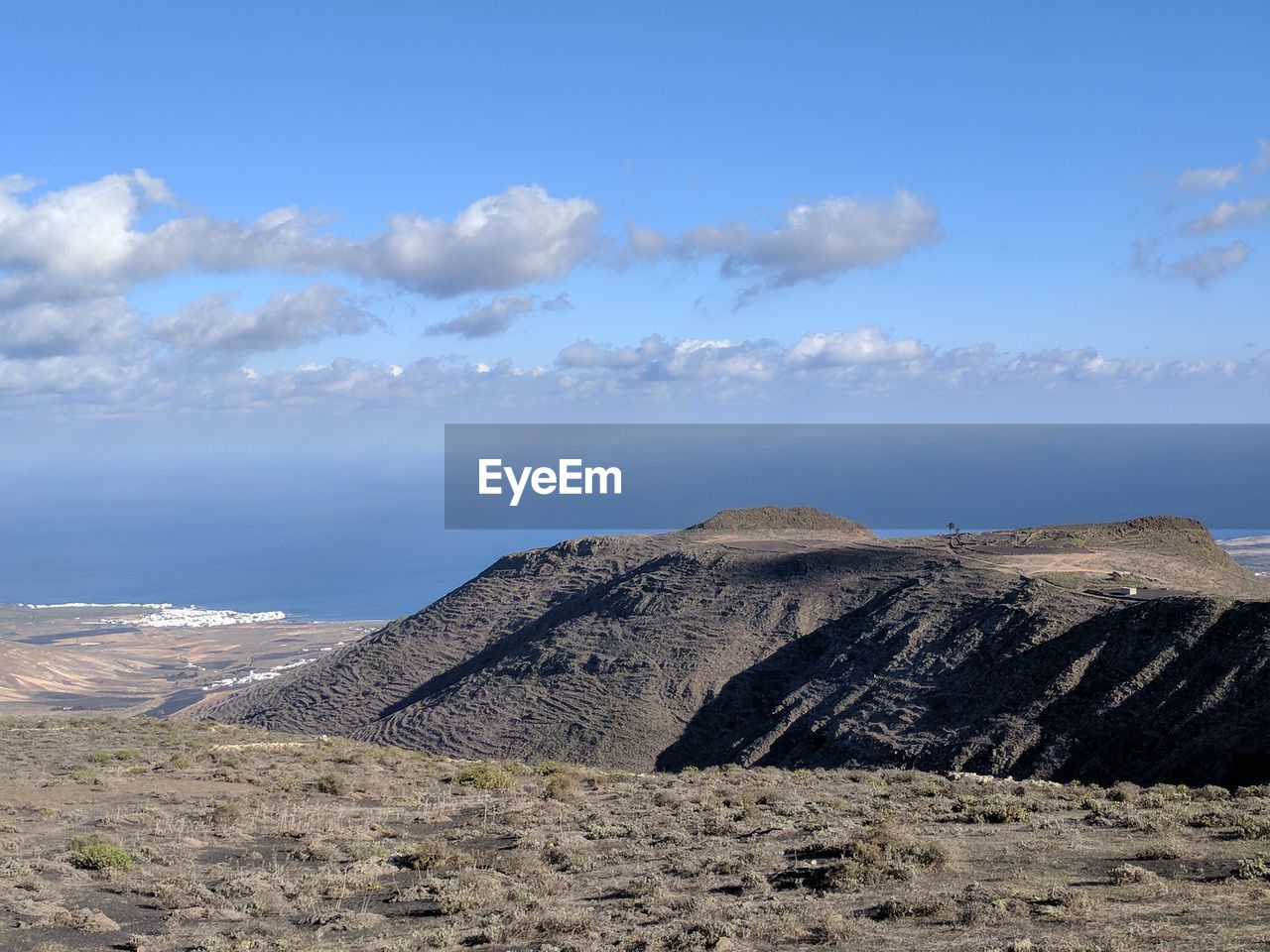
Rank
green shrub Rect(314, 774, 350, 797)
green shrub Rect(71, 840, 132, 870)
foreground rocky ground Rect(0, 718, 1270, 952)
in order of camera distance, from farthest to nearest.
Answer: green shrub Rect(314, 774, 350, 797) → green shrub Rect(71, 840, 132, 870) → foreground rocky ground Rect(0, 718, 1270, 952)

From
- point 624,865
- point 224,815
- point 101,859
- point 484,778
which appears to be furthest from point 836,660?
point 101,859

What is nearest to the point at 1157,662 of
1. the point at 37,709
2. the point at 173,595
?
the point at 37,709

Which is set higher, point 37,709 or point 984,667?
point 984,667

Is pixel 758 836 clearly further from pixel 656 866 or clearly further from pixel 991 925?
pixel 991 925

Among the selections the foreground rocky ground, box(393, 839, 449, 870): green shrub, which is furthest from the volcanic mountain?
box(393, 839, 449, 870): green shrub

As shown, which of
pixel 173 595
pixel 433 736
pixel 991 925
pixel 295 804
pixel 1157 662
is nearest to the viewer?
pixel 991 925

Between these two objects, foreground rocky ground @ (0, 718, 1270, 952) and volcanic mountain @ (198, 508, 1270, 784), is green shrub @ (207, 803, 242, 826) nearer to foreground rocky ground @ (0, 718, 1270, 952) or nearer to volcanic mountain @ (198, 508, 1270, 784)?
foreground rocky ground @ (0, 718, 1270, 952)

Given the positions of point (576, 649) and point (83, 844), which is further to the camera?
point (576, 649)
